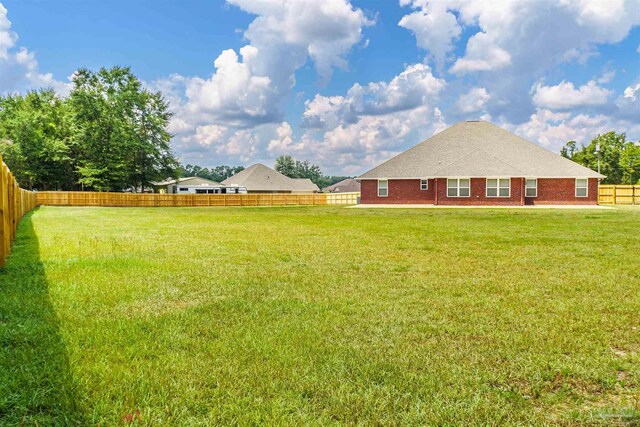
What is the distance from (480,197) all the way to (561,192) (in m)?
6.46

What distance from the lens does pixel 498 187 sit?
109ft

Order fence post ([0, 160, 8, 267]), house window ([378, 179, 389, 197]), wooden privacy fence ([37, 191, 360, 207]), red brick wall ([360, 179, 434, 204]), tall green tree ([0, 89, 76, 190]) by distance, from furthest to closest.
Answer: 1. tall green tree ([0, 89, 76, 190])
2. house window ([378, 179, 389, 197])
3. wooden privacy fence ([37, 191, 360, 207])
4. red brick wall ([360, 179, 434, 204])
5. fence post ([0, 160, 8, 267])

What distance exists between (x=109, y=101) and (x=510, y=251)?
4554cm

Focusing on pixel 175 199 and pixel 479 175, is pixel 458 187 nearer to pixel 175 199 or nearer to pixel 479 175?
pixel 479 175

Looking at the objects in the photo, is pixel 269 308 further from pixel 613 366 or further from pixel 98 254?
pixel 98 254

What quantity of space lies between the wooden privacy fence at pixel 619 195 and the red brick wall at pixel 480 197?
27.2 ft

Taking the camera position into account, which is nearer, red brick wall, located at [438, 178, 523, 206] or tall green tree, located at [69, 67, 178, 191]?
red brick wall, located at [438, 178, 523, 206]

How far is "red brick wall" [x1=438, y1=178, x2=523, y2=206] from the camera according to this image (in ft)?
108

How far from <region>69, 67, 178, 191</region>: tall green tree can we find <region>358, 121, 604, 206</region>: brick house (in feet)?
78.0

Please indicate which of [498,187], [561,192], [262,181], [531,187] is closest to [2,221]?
[498,187]

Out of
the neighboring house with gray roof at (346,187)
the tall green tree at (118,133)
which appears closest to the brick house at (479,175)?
the tall green tree at (118,133)

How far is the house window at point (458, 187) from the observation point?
33656 millimetres

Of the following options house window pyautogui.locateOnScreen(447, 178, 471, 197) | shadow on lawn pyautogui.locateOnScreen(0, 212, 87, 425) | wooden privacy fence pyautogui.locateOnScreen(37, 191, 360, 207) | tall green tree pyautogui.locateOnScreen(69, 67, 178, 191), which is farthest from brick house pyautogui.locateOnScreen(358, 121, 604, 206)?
shadow on lawn pyautogui.locateOnScreen(0, 212, 87, 425)

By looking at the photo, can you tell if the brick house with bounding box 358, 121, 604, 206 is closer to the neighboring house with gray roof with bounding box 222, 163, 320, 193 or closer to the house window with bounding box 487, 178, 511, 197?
the house window with bounding box 487, 178, 511, 197
